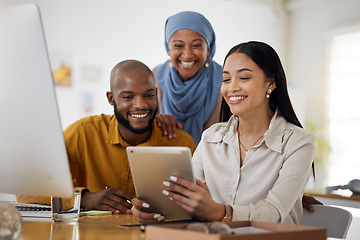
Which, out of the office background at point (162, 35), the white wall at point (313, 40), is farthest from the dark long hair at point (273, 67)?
the white wall at point (313, 40)

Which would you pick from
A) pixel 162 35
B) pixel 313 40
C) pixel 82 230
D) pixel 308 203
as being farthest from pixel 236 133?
pixel 313 40

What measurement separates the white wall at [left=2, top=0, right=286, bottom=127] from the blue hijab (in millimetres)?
3066

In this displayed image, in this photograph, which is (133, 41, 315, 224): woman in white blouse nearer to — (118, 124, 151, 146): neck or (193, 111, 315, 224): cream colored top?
(193, 111, 315, 224): cream colored top

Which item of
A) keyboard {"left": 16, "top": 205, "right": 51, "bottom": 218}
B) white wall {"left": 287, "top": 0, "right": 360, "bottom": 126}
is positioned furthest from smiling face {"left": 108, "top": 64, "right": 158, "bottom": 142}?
white wall {"left": 287, "top": 0, "right": 360, "bottom": 126}

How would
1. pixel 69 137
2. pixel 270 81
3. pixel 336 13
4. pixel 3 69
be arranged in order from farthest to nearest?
pixel 336 13
pixel 69 137
pixel 270 81
pixel 3 69

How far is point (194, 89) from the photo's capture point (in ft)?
10.0

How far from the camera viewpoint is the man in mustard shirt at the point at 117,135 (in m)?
2.24

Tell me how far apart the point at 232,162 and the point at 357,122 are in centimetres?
522

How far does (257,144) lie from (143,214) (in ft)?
1.97

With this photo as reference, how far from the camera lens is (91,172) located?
2258mm

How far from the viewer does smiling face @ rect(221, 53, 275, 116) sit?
1868 millimetres

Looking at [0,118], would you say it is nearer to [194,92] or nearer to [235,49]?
[235,49]

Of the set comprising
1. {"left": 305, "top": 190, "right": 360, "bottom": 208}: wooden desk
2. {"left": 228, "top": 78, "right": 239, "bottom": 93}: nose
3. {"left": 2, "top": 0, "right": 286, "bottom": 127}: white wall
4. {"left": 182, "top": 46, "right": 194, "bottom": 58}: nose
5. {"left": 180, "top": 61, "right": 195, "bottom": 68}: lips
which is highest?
{"left": 2, "top": 0, "right": 286, "bottom": 127}: white wall

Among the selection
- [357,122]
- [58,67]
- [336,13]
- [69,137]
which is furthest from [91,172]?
[336,13]
